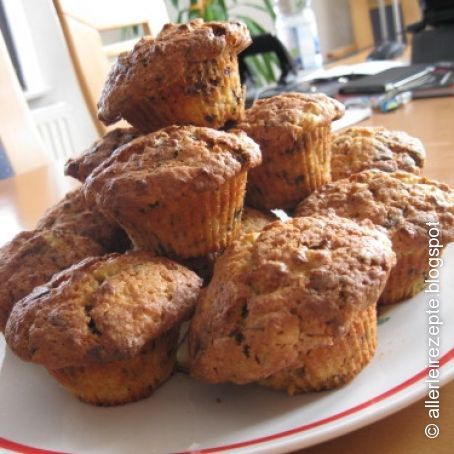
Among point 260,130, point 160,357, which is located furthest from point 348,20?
point 160,357

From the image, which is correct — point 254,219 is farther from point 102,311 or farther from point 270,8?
point 270,8

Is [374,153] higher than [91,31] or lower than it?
lower

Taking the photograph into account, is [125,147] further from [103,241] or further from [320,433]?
[320,433]

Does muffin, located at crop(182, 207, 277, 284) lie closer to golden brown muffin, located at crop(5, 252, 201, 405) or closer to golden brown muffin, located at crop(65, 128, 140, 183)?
golden brown muffin, located at crop(5, 252, 201, 405)

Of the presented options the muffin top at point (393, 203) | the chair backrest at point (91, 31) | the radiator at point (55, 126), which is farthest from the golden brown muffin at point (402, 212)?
the radiator at point (55, 126)

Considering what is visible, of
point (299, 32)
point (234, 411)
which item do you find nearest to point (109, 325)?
point (234, 411)

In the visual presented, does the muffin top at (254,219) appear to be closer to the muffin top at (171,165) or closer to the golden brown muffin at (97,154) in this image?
the muffin top at (171,165)

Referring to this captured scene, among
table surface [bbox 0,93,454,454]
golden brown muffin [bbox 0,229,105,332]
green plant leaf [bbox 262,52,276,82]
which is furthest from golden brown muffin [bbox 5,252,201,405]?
green plant leaf [bbox 262,52,276,82]
